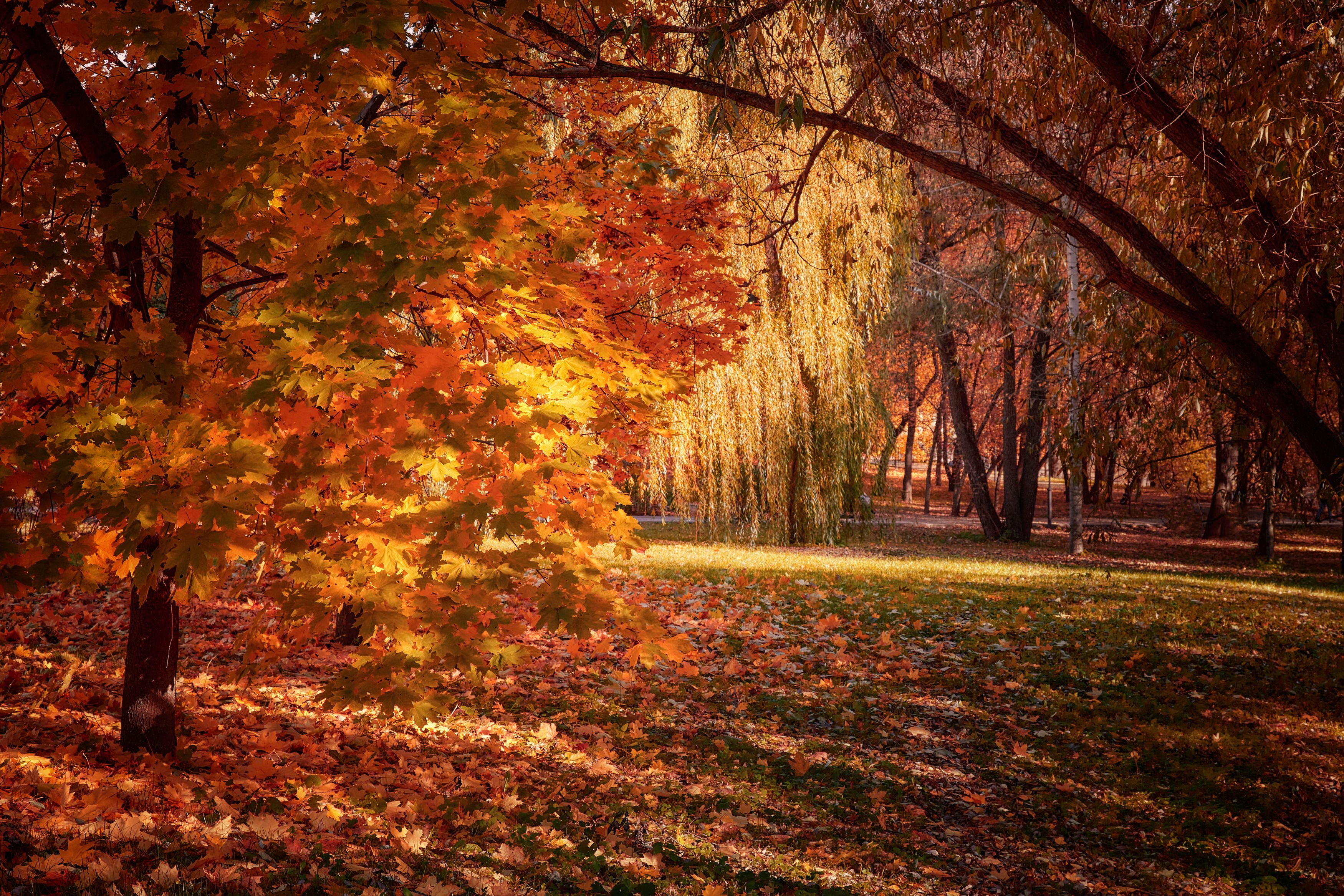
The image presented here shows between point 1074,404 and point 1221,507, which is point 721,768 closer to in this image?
point 1074,404

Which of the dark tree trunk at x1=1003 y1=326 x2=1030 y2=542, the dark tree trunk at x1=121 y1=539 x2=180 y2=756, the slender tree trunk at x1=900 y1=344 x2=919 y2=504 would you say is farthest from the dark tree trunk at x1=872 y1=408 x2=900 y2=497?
the dark tree trunk at x1=121 y1=539 x2=180 y2=756

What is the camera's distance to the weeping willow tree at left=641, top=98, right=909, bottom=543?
513 inches

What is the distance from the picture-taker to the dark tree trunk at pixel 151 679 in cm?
402

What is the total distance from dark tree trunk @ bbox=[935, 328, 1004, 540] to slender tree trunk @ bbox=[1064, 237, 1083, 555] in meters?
1.93

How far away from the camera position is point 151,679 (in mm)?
4066

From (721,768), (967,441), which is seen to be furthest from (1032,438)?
(721,768)

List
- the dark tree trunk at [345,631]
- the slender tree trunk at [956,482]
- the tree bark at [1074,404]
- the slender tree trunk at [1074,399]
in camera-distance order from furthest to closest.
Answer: the slender tree trunk at [956,482] → the slender tree trunk at [1074,399] → the tree bark at [1074,404] → the dark tree trunk at [345,631]

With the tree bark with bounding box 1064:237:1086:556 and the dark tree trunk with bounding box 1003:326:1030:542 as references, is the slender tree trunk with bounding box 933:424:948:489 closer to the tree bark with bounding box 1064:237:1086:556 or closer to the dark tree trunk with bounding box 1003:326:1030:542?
the dark tree trunk with bounding box 1003:326:1030:542

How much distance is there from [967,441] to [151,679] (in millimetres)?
17352

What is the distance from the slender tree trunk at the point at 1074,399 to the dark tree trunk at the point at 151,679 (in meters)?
5.73

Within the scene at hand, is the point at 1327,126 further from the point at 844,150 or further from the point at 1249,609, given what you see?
the point at 1249,609

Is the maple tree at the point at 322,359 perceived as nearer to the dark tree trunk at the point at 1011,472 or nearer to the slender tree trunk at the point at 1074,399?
the slender tree trunk at the point at 1074,399

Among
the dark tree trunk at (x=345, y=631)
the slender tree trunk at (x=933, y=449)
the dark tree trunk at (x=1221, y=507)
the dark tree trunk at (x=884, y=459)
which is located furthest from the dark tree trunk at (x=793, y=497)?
the slender tree trunk at (x=933, y=449)

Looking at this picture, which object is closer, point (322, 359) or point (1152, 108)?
point (322, 359)
